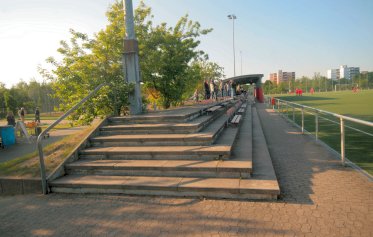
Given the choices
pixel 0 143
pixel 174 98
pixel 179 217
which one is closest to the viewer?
pixel 179 217

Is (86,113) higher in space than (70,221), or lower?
higher

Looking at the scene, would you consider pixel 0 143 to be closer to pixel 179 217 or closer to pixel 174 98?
pixel 174 98

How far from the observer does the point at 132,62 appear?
27.7 feet

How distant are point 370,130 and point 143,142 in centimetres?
890

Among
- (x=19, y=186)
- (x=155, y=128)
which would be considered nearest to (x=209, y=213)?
(x=155, y=128)

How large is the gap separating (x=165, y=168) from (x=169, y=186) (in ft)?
1.84

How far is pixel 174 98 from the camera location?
14336 mm

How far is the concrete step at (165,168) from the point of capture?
14.9 feet

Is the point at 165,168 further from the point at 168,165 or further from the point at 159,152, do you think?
the point at 159,152

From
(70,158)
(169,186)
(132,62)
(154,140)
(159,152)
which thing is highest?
(132,62)

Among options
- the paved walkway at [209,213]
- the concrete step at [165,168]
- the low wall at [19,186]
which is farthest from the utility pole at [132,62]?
the paved walkway at [209,213]

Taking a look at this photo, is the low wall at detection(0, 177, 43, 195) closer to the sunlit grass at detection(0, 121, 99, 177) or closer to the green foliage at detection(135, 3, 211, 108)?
the sunlit grass at detection(0, 121, 99, 177)

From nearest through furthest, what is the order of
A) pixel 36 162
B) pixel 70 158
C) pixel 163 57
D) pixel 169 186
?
1. pixel 169 186
2. pixel 70 158
3. pixel 36 162
4. pixel 163 57

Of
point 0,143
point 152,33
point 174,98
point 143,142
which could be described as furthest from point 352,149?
point 0,143
